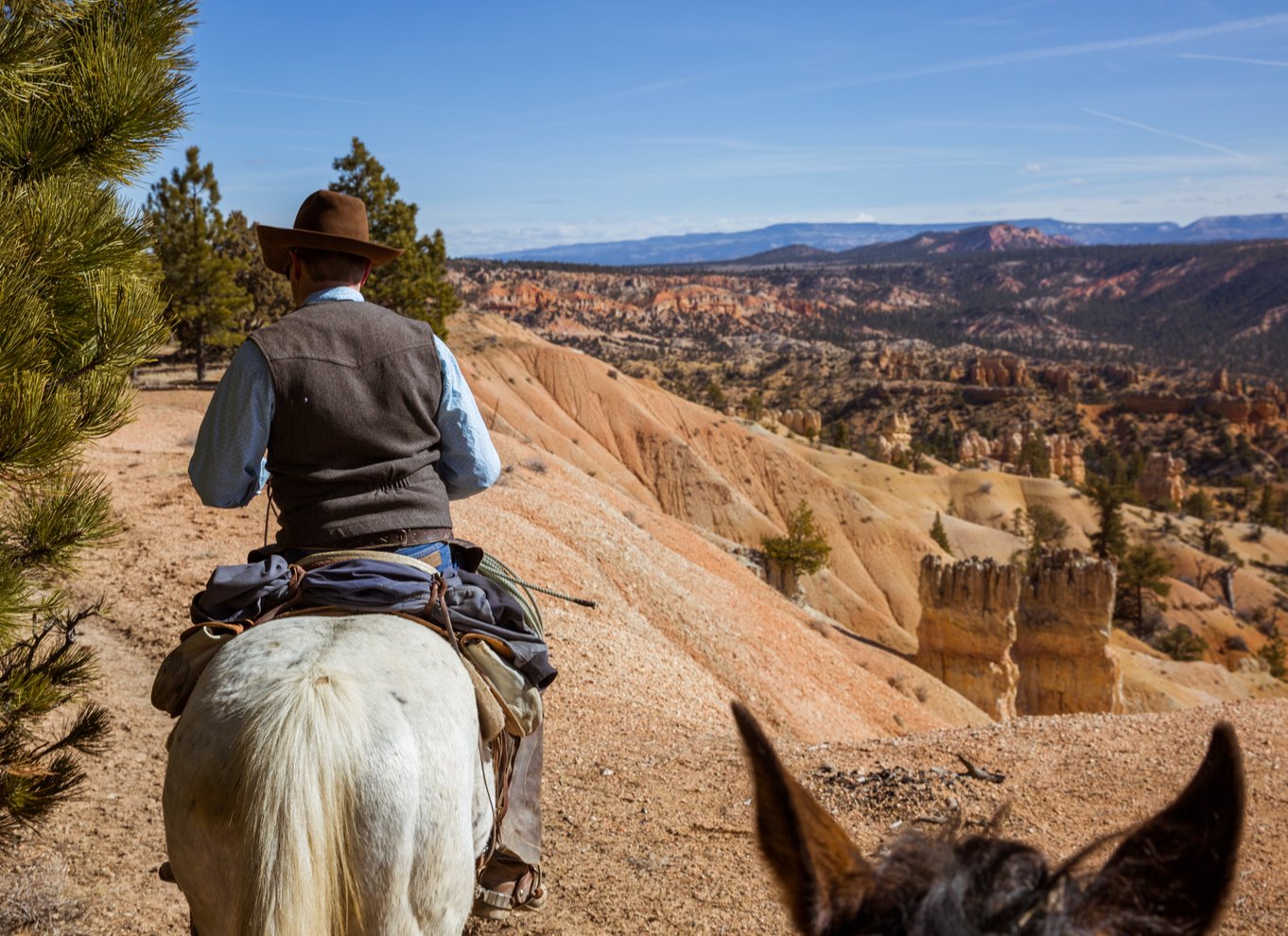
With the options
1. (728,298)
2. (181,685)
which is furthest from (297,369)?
(728,298)

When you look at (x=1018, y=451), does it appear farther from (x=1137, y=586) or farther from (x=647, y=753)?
(x=647, y=753)

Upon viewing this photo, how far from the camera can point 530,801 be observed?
4.70 metres

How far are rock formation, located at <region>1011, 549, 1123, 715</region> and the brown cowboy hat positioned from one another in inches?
1064

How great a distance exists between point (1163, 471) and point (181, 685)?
9533 centimetres

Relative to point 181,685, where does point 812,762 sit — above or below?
below

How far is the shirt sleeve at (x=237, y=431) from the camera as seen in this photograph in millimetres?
3787

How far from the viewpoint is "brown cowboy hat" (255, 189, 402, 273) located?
422 centimetres

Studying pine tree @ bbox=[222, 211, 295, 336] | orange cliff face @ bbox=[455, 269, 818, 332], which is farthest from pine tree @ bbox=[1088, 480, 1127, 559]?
orange cliff face @ bbox=[455, 269, 818, 332]

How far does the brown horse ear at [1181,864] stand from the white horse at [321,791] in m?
2.14

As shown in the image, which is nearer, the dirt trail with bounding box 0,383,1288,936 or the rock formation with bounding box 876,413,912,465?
the dirt trail with bounding box 0,383,1288,936

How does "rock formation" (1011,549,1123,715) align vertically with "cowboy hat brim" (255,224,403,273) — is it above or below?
below

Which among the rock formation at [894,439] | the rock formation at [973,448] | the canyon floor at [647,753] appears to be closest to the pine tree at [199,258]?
the canyon floor at [647,753]

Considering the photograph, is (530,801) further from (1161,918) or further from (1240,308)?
(1240,308)

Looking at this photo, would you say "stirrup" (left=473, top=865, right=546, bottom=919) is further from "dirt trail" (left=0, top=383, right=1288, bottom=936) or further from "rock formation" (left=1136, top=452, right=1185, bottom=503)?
"rock formation" (left=1136, top=452, right=1185, bottom=503)
